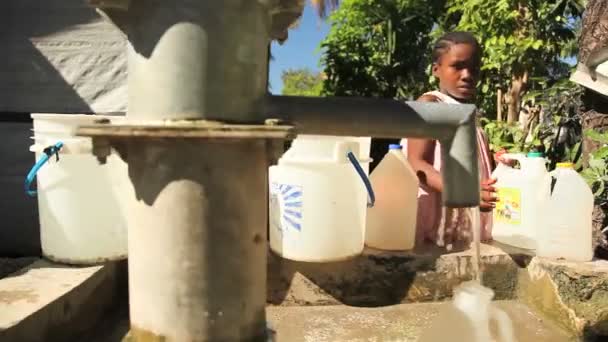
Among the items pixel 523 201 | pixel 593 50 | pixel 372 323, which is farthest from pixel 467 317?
pixel 593 50

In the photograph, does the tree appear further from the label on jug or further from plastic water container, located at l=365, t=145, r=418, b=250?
the label on jug

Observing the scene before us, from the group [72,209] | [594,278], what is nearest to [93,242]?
[72,209]

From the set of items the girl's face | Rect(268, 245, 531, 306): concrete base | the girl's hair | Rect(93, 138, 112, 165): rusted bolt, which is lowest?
Rect(268, 245, 531, 306): concrete base

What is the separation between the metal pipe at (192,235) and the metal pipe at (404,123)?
7 cm

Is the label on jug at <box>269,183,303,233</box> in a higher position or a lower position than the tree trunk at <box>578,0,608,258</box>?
lower

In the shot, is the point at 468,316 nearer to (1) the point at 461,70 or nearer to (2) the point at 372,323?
(2) the point at 372,323

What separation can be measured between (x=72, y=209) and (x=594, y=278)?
1.62 metres

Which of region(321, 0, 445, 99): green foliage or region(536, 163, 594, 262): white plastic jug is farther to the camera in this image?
region(321, 0, 445, 99): green foliage

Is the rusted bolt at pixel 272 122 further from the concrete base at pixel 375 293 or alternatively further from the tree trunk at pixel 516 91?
the tree trunk at pixel 516 91

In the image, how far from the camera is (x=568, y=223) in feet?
5.12

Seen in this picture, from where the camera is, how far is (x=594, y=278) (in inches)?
57.0

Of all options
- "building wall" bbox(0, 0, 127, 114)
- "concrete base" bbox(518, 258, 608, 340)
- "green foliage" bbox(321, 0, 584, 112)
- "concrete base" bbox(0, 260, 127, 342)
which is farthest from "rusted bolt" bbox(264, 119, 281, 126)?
"green foliage" bbox(321, 0, 584, 112)

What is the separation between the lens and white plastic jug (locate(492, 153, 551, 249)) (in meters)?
1.71

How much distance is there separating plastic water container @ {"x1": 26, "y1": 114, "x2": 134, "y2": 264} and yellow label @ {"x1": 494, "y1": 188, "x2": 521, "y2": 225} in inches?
53.1
